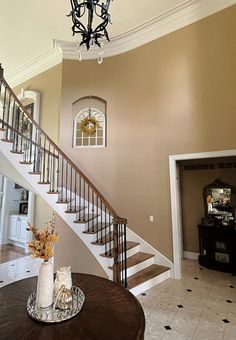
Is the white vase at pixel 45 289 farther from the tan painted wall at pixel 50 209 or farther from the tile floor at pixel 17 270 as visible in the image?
the tile floor at pixel 17 270

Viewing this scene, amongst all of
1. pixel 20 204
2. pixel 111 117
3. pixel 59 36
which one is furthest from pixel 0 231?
pixel 59 36

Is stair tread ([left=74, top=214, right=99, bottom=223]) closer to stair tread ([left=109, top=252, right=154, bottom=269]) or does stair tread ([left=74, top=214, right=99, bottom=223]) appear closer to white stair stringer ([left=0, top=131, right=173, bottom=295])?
white stair stringer ([left=0, top=131, right=173, bottom=295])

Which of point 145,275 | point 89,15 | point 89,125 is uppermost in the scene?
point 89,15

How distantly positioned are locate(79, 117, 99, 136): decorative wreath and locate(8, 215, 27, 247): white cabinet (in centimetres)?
363

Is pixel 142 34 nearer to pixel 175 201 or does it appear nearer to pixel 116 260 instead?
pixel 175 201

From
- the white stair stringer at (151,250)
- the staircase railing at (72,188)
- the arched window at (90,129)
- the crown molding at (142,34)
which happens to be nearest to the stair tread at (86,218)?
the staircase railing at (72,188)

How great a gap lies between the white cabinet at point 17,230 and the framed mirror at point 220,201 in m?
5.49

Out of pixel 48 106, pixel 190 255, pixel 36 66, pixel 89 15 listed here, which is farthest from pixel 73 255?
pixel 36 66

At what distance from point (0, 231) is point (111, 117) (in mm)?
5545

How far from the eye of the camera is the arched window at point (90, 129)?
555 centimetres

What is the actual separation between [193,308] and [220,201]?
103 inches

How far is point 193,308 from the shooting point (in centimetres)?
308

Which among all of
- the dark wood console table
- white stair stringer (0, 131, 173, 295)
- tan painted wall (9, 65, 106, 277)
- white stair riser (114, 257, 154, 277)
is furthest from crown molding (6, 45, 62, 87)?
the dark wood console table

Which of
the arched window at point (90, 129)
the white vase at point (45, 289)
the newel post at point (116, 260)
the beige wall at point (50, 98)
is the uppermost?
the beige wall at point (50, 98)
